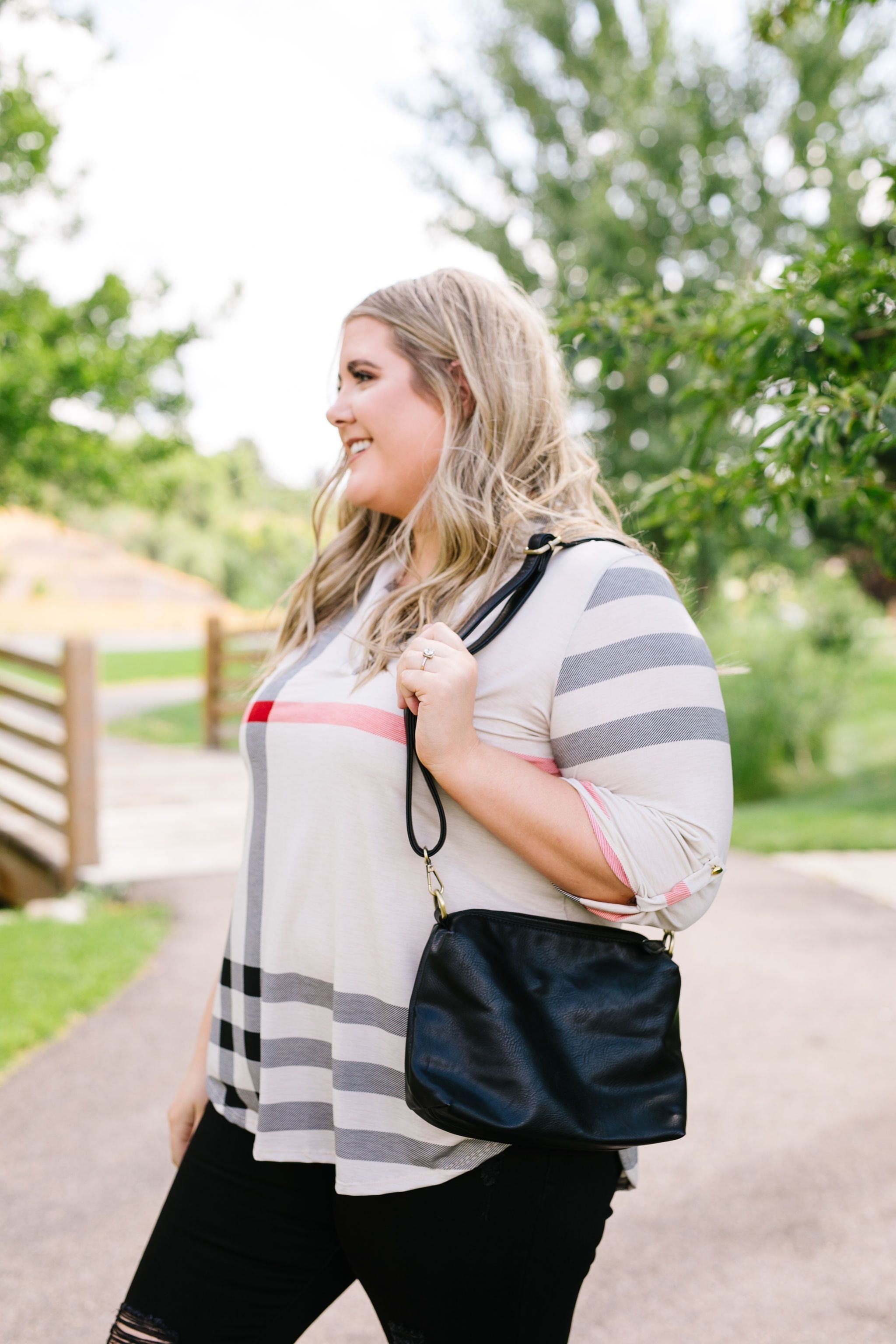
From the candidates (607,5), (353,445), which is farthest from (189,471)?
(353,445)

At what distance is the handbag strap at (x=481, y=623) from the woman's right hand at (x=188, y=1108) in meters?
0.62

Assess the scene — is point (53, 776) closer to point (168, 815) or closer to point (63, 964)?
point (168, 815)

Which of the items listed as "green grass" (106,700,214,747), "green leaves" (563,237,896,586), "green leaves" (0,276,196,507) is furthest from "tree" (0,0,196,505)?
"green grass" (106,700,214,747)

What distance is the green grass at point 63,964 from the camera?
4.26 metres

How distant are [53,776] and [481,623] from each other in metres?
6.79

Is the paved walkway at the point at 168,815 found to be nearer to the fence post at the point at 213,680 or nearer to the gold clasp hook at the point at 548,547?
the fence post at the point at 213,680

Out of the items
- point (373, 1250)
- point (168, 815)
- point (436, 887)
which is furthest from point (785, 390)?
point (168, 815)

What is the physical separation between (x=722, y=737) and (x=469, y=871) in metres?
0.34

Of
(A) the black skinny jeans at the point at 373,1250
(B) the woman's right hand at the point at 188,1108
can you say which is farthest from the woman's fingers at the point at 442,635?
(B) the woman's right hand at the point at 188,1108

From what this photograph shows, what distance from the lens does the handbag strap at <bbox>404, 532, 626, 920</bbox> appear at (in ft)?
4.07

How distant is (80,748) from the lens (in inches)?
261

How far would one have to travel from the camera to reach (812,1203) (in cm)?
293

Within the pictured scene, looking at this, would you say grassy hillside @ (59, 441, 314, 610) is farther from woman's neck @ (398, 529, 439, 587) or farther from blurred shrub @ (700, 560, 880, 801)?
blurred shrub @ (700, 560, 880, 801)

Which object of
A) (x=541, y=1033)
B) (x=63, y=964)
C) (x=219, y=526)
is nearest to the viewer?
(x=541, y=1033)
